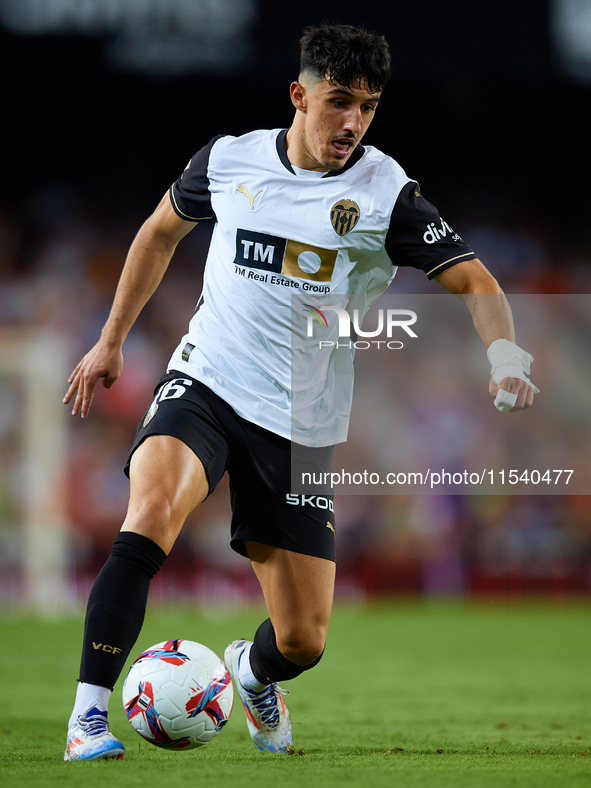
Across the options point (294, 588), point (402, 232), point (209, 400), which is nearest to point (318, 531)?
point (294, 588)

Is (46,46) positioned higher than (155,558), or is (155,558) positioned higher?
(46,46)

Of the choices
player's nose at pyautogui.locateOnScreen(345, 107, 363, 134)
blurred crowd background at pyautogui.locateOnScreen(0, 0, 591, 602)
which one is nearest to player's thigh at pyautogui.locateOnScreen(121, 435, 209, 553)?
player's nose at pyautogui.locateOnScreen(345, 107, 363, 134)

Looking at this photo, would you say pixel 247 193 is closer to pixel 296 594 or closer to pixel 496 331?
pixel 496 331

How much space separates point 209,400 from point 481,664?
456 cm

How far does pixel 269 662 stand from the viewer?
422 cm

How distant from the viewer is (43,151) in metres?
15.4

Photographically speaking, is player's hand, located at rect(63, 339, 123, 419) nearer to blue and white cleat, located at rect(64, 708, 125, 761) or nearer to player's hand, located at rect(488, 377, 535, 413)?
blue and white cleat, located at rect(64, 708, 125, 761)

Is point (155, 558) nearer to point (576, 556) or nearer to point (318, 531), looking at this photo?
point (318, 531)

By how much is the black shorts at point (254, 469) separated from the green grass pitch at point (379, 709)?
0.85m

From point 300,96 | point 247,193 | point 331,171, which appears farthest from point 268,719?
point 300,96

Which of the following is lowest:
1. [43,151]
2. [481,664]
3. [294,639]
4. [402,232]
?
[481,664]

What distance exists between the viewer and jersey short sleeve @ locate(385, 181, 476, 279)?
3904 mm

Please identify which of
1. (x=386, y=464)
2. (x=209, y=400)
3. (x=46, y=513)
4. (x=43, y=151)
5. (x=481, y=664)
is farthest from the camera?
(x=43, y=151)

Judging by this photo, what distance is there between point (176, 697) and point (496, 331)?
1.78 metres
